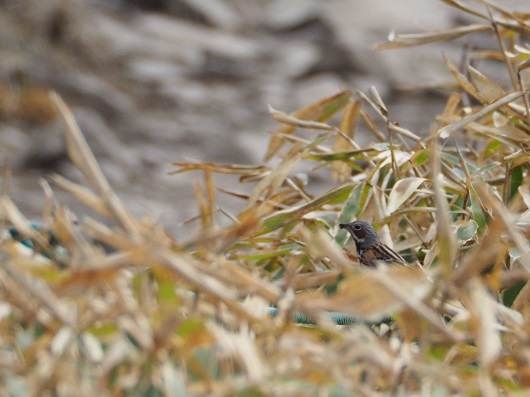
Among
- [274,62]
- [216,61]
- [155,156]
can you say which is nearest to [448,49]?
[274,62]

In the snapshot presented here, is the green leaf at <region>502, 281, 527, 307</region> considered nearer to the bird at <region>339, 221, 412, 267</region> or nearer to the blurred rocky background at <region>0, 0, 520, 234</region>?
the bird at <region>339, 221, 412, 267</region>

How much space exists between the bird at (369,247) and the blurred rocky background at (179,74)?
5.19 m

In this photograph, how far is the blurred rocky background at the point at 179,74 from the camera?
7001 millimetres

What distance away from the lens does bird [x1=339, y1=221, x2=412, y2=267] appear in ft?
3.18

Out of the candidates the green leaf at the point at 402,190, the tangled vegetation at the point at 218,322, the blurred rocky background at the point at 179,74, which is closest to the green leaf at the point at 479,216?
the green leaf at the point at 402,190

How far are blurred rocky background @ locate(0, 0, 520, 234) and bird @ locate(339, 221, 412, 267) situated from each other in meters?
5.19

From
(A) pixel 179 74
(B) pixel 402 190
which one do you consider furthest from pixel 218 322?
(A) pixel 179 74

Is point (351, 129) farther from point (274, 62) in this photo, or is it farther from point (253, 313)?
point (274, 62)

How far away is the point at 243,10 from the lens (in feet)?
33.4

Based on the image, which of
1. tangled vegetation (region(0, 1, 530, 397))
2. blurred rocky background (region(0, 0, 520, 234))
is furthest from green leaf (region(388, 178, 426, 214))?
blurred rocky background (region(0, 0, 520, 234))

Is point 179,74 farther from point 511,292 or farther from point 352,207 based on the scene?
point 511,292

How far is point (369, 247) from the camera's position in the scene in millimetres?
986

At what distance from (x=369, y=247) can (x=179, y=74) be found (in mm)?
7920

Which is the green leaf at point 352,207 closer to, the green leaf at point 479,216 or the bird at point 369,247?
the bird at point 369,247
